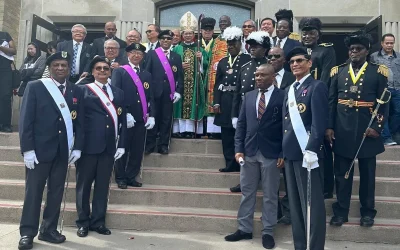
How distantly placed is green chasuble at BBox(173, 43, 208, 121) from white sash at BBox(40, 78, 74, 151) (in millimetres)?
2900

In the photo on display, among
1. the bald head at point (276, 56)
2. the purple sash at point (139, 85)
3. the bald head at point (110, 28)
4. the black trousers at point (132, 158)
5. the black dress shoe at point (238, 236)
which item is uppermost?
the bald head at point (110, 28)

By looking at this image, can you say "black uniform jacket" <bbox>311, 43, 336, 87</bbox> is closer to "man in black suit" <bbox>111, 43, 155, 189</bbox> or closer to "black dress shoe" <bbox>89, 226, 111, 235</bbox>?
"man in black suit" <bbox>111, 43, 155, 189</bbox>

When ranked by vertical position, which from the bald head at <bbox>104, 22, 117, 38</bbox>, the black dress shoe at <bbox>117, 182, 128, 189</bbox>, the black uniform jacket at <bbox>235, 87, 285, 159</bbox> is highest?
the bald head at <bbox>104, 22, 117, 38</bbox>

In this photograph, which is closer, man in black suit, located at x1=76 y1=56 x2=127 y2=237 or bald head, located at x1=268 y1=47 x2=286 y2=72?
man in black suit, located at x1=76 y1=56 x2=127 y2=237

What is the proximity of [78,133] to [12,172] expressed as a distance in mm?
2151

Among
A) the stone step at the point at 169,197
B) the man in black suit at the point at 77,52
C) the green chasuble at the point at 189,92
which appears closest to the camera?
the stone step at the point at 169,197

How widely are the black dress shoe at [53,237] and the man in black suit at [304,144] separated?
8.33 feet

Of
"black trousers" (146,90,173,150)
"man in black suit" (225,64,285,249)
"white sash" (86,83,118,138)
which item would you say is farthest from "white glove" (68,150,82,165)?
"black trousers" (146,90,173,150)

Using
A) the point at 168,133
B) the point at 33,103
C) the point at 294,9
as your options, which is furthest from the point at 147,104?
the point at 294,9

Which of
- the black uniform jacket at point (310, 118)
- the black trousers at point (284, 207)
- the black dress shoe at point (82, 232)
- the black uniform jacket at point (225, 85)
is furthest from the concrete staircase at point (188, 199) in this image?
the black uniform jacket at point (310, 118)

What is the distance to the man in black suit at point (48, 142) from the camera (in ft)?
14.4

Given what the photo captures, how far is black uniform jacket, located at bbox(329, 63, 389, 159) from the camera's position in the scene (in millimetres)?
4684

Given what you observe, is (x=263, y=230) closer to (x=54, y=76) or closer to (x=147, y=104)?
(x=147, y=104)

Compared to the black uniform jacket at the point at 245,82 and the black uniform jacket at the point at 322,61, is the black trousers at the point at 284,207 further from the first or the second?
the black uniform jacket at the point at 322,61
